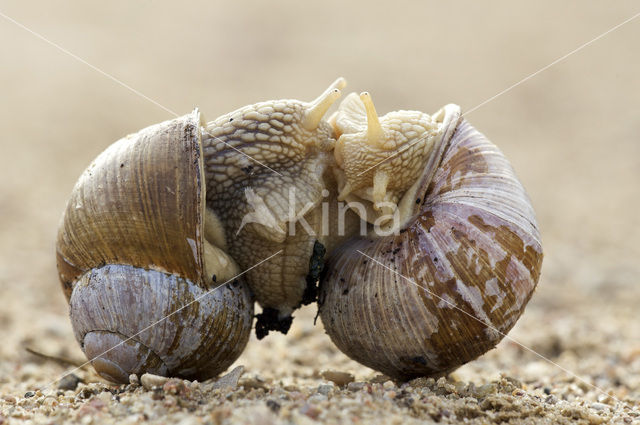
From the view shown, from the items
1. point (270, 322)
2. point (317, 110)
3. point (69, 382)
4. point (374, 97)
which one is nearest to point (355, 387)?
point (270, 322)

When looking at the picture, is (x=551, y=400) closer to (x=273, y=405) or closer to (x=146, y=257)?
(x=273, y=405)

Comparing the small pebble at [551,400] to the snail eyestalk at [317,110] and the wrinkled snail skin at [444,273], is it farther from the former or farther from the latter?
the snail eyestalk at [317,110]

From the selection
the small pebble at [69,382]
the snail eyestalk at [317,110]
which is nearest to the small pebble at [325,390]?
the snail eyestalk at [317,110]

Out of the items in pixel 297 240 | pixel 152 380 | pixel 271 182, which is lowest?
pixel 152 380

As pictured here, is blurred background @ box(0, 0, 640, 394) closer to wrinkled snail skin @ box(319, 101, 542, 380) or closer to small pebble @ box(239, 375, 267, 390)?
small pebble @ box(239, 375, 267, 390)

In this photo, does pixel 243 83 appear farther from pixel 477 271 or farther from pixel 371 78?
pixel 477 271

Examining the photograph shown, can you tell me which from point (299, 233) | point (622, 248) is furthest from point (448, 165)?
point (622, 248)
